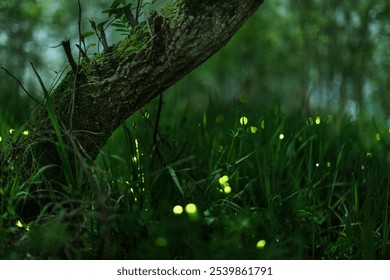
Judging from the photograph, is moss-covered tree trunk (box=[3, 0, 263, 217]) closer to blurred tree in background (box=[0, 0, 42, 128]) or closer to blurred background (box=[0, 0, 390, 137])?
blurred tree in background (box=[0, 0, 42, 128])

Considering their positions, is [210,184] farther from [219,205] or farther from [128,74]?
[128,74]

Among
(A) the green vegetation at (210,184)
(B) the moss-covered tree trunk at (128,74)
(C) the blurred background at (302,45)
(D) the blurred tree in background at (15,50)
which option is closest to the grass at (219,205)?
(A) the green vegetation at (210,184)

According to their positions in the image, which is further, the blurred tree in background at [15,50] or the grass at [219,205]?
the blurred tree in background at [15,50]

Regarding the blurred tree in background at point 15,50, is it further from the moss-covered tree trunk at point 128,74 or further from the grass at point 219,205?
the moss-covered tree trunk at point 128,74

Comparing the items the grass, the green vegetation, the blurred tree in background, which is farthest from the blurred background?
the grass

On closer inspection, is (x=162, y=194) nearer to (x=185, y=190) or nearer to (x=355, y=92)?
(x=185, y=190)
